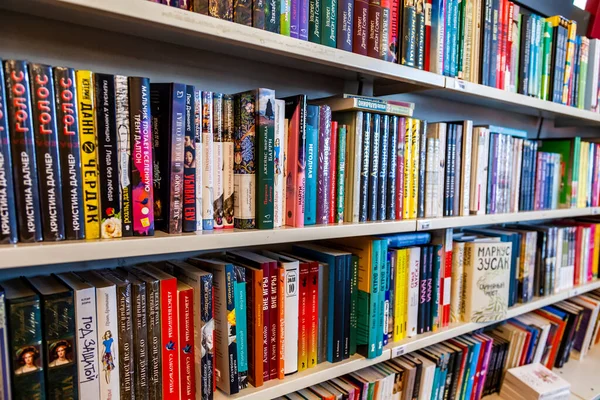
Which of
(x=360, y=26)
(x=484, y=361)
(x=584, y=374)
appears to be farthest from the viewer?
(x=584, y=374)

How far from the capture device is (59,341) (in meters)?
0.63

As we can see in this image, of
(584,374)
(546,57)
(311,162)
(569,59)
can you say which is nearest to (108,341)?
(311,162)

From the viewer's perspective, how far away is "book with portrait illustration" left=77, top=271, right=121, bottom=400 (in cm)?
67

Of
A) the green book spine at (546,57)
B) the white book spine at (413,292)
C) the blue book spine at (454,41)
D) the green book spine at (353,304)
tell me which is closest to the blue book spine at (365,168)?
the green book spine at (353,304)

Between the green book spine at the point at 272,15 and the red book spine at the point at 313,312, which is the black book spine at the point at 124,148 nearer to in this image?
the green book spine at the point at 272,15

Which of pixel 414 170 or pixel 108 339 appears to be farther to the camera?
pixel 414 170

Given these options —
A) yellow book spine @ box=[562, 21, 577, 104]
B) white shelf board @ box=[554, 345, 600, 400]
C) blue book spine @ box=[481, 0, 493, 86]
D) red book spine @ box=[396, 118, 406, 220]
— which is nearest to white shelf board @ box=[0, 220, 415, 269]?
red book spine @ box=[396, 118, 406, 220]

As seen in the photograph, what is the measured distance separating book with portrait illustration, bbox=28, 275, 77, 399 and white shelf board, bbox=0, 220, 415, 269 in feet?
0.25

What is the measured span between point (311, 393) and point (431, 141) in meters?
0.72

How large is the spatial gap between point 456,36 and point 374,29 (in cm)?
32

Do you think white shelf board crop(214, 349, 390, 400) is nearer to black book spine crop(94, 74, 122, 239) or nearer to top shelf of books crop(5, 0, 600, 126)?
black book spine crop(94, 74, 122, 239)

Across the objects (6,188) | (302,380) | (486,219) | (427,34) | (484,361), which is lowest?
(484,361)

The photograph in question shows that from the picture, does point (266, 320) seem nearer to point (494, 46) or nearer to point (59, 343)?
point (59, 343)

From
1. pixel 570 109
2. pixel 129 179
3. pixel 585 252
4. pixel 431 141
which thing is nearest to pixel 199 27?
pixel 129 179
